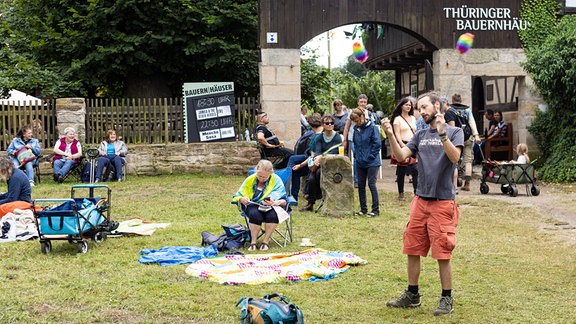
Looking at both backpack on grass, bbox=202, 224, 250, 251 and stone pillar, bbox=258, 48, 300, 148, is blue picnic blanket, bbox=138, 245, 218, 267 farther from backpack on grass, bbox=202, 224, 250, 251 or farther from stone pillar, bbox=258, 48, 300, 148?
stone pillar, bbox=258, 48, 300, 148

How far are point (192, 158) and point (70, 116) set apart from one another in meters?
3.07

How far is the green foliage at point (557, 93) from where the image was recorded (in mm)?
18023

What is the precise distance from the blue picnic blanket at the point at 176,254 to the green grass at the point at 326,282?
8.9 inches

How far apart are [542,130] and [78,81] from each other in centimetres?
1219

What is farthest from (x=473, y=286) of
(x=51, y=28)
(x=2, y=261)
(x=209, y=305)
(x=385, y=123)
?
(x=51, y=28)

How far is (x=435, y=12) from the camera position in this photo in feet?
65.8

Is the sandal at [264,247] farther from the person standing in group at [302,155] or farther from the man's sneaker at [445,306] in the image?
the person standing in group at [302,155]

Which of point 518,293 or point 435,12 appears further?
point 435,12

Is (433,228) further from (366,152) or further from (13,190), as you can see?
(13,190)

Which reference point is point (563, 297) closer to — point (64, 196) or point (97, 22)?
point (64, 196)

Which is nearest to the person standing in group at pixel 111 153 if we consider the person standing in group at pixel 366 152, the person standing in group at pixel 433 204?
the person standing in group at pixel 366 152

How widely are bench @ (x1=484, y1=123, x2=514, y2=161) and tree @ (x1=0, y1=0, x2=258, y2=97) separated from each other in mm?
6741

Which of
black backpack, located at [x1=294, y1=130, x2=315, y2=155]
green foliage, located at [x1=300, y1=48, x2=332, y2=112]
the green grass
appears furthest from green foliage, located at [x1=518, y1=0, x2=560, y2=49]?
the green grass

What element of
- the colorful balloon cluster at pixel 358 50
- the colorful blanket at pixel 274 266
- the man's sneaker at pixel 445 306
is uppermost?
the colorful balloon cluster at pixel 358 50
